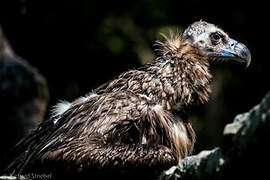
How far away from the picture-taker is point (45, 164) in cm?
633

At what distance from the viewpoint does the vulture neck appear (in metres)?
6.90

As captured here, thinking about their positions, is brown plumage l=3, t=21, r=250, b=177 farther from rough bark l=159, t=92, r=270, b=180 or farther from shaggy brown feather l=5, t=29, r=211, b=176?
rough bark l=159, t=92, r=270, b=180

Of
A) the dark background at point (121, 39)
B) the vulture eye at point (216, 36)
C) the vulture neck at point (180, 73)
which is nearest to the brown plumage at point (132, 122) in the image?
the vulture neck at point (180, 73)

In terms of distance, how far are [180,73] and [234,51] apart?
89 cm

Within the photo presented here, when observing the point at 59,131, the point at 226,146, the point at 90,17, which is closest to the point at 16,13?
the point at 90,17

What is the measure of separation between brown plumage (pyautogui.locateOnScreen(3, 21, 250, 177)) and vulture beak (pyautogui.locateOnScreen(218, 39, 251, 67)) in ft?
1.23

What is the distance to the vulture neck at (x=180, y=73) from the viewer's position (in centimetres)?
690

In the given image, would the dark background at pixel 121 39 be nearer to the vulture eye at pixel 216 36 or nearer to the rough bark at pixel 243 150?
the vulture eye at pixel 216 36

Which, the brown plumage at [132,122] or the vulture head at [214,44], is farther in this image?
the vulture head at [214,44]

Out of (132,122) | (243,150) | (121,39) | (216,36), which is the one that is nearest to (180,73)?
(132,122)

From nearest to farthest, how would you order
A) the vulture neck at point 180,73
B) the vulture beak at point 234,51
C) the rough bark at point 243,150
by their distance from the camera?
the rough bark at point 243,150
the vulture neck at point 180,73
the vulture beak at point 234,51

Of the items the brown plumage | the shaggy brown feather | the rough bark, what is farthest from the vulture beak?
the rough bark

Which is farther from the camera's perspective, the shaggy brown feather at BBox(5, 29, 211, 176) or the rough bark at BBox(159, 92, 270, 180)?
the shaggy brown feather at BBox(5, 29, 211, 176)

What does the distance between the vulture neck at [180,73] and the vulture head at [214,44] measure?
0.53 feet
